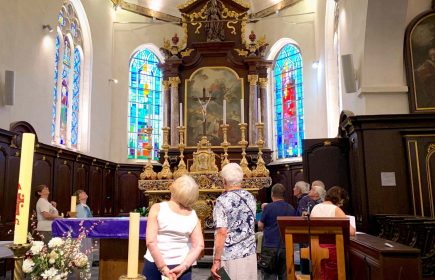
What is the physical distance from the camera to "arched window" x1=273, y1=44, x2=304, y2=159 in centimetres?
1442

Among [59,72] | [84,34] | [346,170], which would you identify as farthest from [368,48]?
[84,34]

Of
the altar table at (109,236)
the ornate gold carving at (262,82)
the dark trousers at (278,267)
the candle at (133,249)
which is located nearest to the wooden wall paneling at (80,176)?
the ornate gold carving at (262,82)

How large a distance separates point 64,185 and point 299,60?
8.82 m

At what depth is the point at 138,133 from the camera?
601 inches

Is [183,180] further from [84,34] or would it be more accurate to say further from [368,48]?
[84,34]

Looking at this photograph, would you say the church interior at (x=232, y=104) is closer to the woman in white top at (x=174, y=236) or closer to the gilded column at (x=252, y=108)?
the gilded column at (x=252, y=108)

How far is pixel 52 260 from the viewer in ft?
6.79

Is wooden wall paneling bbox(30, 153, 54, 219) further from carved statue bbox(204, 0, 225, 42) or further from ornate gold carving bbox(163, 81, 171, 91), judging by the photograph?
carved statue bbox(204, 0, 225, 42)

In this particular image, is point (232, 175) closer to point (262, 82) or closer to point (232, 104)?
point (232, 104)

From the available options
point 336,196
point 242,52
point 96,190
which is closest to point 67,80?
point 96,190

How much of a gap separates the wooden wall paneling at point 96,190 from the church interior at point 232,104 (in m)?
0.07

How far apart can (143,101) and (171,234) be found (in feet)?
43.3

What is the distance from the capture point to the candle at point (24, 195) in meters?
1.57

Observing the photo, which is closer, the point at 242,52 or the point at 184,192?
the point at 184,192
